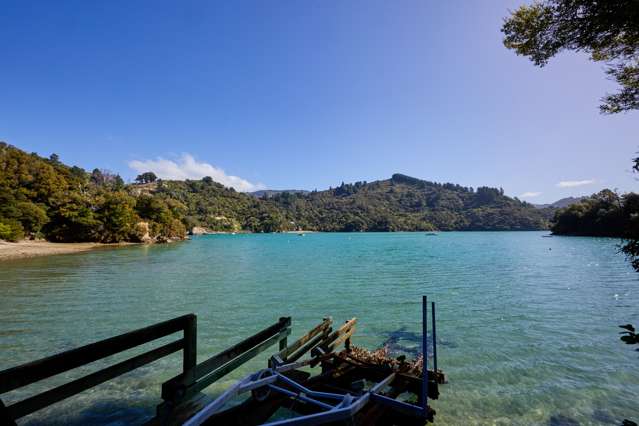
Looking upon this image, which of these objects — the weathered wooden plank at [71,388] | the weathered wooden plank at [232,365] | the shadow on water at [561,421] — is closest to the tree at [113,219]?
the weathered wooden plank at [232,365]

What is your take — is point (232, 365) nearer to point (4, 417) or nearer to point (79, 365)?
point (79, 365)

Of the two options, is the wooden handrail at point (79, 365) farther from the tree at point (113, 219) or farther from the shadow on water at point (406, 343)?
the tree at point (113, 219)

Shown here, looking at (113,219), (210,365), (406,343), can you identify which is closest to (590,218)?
(406,343)

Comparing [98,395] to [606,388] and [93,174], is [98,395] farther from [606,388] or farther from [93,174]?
[93,174]

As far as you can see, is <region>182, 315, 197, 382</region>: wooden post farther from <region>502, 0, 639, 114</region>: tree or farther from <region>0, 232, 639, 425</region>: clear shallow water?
<region>502, 0, 639, 114</region>: tree

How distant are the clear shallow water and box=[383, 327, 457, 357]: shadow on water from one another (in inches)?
6.7

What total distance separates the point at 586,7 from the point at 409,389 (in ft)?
35.3

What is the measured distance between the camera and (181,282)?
24.4 meters

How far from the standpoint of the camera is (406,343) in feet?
37.0

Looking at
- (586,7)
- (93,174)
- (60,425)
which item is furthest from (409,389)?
(93,174)

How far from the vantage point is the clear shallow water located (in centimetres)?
739

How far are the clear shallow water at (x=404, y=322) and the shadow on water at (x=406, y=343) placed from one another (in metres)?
0.17

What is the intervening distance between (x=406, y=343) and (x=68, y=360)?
10.4 m

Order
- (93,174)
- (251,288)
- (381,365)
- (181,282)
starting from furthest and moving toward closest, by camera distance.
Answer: (93,174), (181,282), (251,288), (381,365)
